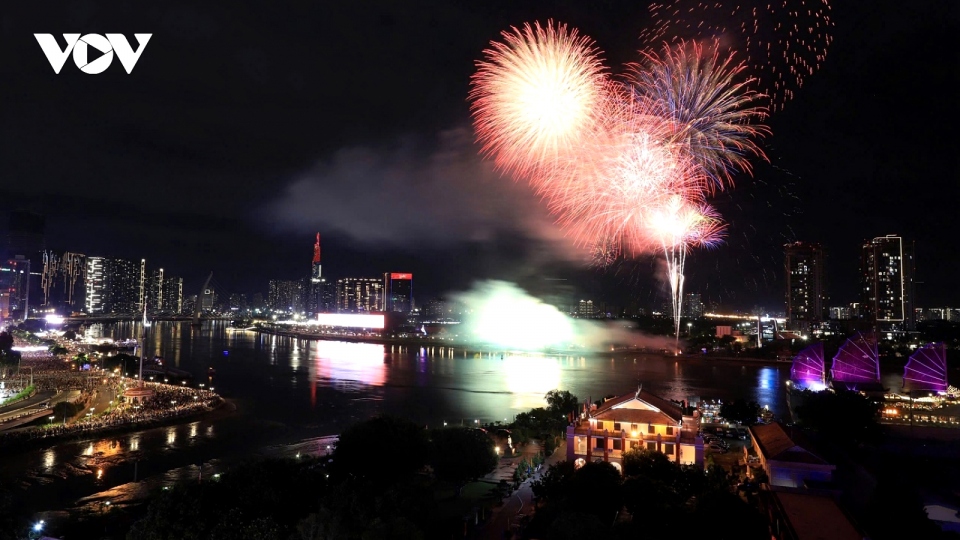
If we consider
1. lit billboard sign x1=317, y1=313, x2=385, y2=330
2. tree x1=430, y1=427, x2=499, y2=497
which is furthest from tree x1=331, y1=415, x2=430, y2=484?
lit billboard sign x1=317, y1=313, x2=385, y2=330

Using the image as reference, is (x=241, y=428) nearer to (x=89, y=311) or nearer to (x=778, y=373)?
(x=778, y=373)

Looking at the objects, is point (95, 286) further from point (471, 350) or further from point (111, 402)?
point (111, 402)

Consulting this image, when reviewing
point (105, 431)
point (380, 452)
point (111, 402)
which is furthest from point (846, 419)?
point (111, 402)

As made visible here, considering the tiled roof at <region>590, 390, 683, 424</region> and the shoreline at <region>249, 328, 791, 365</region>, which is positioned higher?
the tiled roof at <region>590, 390, 683, 424</region>

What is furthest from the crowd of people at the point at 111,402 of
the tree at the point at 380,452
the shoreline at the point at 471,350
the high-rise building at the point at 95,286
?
the high-rise building at the point at 95,286

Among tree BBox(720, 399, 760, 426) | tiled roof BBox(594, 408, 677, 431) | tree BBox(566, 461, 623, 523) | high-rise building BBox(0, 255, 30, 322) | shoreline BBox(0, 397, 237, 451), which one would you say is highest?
high-rise building BBox(0, 255, 30, 322)

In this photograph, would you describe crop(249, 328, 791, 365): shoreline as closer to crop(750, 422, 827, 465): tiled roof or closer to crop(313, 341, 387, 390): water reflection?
crop(313, 341, 387, 390): water reflection

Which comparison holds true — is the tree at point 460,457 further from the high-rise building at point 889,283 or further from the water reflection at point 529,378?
the high-rise building at point 889,283
